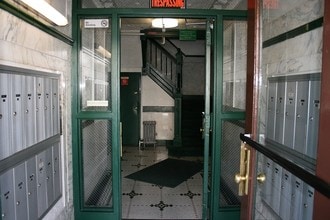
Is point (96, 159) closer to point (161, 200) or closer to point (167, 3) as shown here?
point (161, 200)

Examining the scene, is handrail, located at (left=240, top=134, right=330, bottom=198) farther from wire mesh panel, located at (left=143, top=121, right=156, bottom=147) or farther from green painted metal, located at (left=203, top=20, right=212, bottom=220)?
wire mesh panel, located at (left=143, top=121, right=156, bottom=147)

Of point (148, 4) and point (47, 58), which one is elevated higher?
point (148, 4)

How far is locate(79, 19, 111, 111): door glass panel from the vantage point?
3016 millimetres

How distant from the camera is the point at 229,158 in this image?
3.21m

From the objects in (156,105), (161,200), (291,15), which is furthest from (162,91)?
(291,15)

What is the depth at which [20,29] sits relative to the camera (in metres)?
1.90

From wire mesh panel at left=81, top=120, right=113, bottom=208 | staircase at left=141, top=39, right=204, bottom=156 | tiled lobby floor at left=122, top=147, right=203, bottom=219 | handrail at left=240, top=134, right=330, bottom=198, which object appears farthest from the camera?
staircase at left=141, top=39, right=204, bottom=156

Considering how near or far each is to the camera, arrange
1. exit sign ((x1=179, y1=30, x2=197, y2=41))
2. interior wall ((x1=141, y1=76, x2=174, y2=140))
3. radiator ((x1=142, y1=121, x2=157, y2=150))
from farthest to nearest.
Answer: interior wall ((x1=141, y1=76, x2=174, y2=140)) < radiator ((x1=142, y1=121, x2=157, y2=150)) < exit sign ((x1=179, y1=30, x2=197, y2=41))

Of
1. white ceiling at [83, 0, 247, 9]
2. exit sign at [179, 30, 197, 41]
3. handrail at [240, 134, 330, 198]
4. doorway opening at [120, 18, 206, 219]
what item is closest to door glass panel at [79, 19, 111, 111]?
white ceiling at [83, 0, 247, 9]

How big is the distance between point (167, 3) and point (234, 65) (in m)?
1.07

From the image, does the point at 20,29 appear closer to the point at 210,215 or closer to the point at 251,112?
the point at 251,112

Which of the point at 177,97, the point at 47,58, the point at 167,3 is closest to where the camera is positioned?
the point at 47,58

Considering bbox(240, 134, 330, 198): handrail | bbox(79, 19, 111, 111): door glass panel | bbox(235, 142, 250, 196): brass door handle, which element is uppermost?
bbox(79, 19, 111, 111): door glass panel

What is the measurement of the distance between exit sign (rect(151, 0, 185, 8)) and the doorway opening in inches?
118
